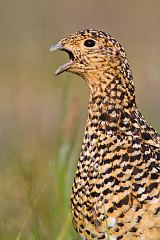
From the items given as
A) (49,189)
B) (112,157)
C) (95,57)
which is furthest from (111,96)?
(49,189)

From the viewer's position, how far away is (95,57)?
19.4 ft

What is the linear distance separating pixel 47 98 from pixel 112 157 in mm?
8779

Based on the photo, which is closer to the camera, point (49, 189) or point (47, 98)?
point (49, 189)

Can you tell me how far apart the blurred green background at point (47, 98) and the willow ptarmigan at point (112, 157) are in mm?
180

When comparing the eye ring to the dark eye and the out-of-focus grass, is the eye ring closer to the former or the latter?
the dark eye

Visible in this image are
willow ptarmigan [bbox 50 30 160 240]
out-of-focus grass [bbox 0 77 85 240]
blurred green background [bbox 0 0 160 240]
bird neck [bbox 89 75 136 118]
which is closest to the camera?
willow ptarmigan [bbox 50 30 160 240]

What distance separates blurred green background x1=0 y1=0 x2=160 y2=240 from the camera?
6520 mm

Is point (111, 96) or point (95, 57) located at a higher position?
point (95, 57)

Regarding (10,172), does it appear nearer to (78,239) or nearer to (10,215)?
(10,215)

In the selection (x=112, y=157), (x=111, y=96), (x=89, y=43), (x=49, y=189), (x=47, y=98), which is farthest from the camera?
(x=47, y=98)

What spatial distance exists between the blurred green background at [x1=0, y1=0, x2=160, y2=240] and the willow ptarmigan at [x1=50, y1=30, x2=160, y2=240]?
0.18 metres

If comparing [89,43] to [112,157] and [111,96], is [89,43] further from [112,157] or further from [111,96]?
[112,157]

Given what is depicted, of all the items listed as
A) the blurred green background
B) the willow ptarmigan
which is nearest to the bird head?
the willow ptarmigan

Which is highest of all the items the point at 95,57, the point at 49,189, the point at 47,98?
the point at 47,98
